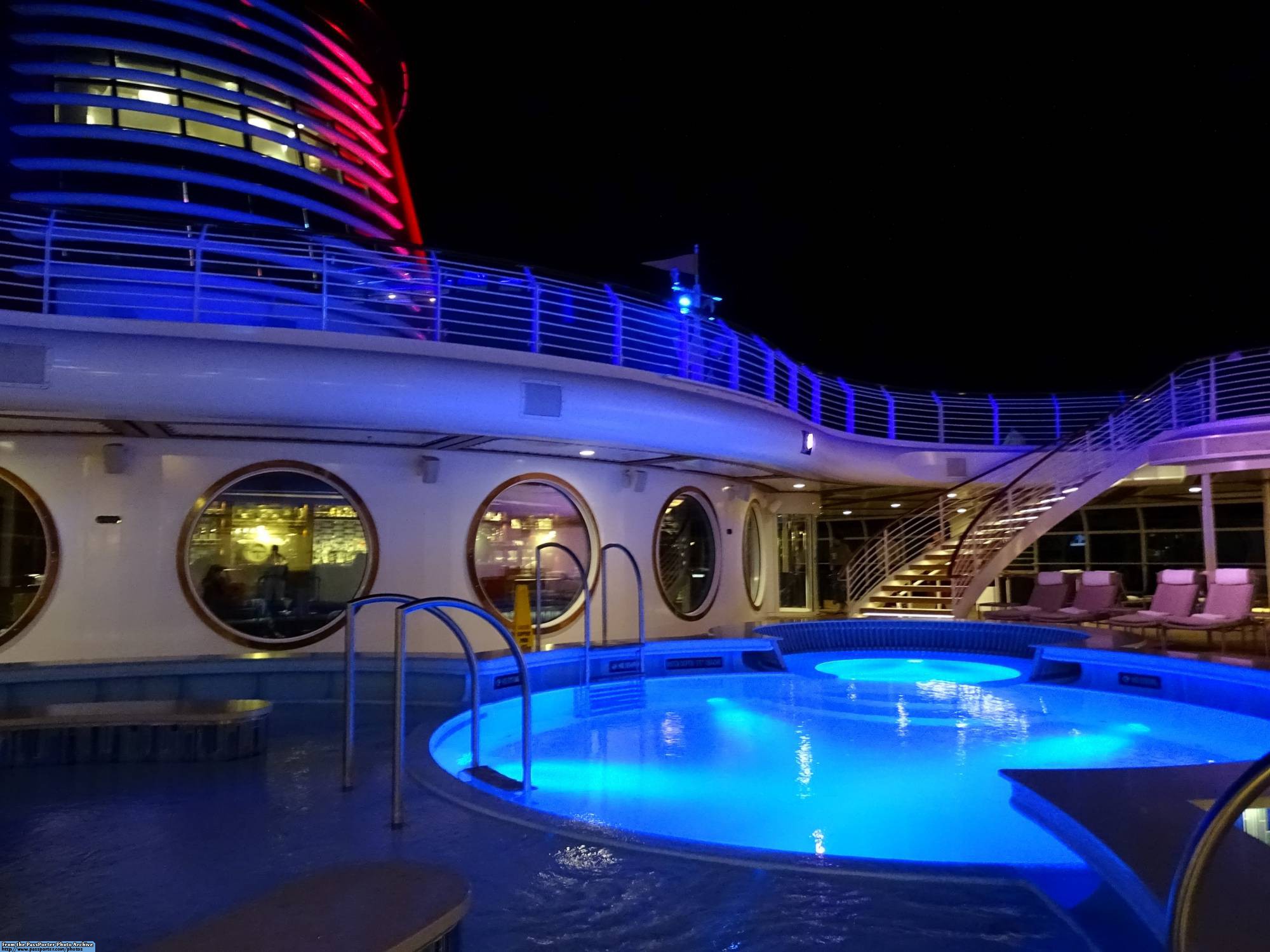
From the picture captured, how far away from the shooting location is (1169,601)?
38.9 feet

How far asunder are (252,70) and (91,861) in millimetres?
10421

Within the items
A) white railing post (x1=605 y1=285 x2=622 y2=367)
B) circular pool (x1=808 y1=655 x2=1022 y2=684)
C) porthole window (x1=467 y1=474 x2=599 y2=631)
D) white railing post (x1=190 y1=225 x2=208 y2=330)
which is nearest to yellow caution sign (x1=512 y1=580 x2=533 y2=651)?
porthole window (x1=467 y1=474 x2=599 y2=631)

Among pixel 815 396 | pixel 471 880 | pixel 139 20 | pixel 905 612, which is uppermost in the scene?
pixel 139 20

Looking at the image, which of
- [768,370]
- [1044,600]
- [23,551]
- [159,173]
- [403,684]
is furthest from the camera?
[1044,600]

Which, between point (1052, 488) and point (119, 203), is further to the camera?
point (1052, 488)

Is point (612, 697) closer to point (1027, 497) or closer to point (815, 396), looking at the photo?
point (815, 396)

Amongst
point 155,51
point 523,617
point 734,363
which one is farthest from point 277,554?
point 155,51

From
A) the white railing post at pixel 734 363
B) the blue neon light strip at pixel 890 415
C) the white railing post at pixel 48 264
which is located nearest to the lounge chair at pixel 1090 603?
the blue neon light strip at pixel 890 415

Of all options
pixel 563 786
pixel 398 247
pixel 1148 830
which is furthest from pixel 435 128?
pixel 1148 830

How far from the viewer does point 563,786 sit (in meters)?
5.46

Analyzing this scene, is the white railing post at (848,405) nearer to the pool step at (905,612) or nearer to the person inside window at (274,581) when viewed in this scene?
the pool step at (905,612)

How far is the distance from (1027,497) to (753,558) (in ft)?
14.0

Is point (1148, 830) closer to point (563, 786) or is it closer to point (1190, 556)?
point (563, 786)

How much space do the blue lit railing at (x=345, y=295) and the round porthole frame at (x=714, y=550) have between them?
1755 millimetres
